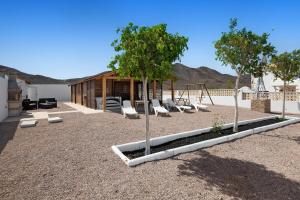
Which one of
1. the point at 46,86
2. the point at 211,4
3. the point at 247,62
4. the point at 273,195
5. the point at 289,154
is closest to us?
the point at 273,195

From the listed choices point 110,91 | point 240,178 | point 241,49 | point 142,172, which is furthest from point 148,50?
point 110,91

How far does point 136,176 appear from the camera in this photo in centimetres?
402

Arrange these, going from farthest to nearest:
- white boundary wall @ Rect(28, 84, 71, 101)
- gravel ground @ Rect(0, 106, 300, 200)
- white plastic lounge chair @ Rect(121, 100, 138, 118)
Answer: white boundary wall @ Rect(28, 84, 71, 101) < white plastic lounge chair @ Rect(121, 100, 138, 118) < gravel ground @ Rect(0, 106, 300, 200)

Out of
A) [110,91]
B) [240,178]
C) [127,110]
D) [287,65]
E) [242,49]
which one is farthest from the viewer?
[110,91]

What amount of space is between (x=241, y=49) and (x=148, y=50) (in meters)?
4.83

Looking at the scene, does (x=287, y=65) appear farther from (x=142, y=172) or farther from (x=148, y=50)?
(x=142, y=172)

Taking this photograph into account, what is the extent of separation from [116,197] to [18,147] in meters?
4.18

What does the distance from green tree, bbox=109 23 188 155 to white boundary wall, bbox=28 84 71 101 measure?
27.2 meters

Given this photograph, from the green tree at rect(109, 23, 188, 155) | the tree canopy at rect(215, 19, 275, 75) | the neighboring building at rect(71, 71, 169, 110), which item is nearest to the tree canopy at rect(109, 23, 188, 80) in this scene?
the green tree at rect(109, 23, 188, 155)

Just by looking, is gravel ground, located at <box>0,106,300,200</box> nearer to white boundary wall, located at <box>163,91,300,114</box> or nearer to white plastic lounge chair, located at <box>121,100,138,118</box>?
white plastic lounge chair, located at <box>121,100,138,118</box>

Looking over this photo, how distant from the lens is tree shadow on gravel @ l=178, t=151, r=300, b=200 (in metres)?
3.67

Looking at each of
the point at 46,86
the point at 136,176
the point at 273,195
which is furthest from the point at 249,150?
the point at 46,86

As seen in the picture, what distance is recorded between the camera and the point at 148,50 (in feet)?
15.9

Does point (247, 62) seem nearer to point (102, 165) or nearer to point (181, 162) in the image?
point (181, 162)
